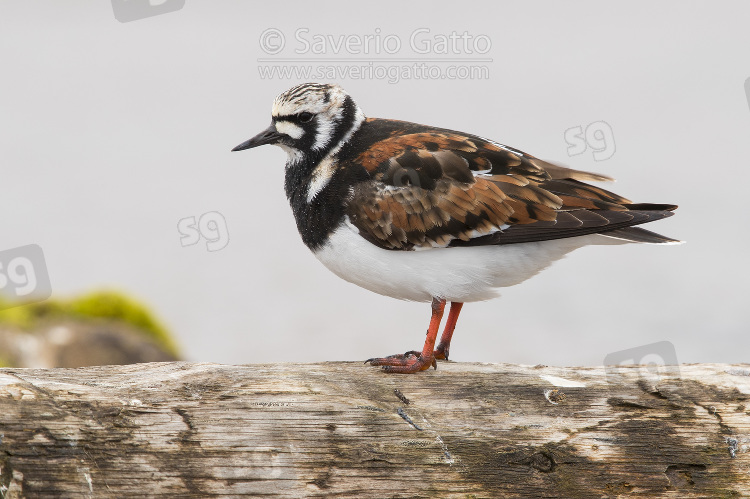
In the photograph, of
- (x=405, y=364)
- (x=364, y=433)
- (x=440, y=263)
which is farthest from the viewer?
(x=440, y=263)

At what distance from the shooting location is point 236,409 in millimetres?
4293

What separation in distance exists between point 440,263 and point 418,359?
0.64 m

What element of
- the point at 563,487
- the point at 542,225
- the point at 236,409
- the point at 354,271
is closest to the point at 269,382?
the point at 236,409

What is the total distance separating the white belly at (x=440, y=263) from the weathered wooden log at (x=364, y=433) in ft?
2.45

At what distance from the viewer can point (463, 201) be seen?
5.40 m

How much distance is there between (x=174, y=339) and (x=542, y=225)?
6.10m

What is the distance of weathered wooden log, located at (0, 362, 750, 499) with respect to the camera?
393cm

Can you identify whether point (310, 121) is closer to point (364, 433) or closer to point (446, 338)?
point (446, 338)

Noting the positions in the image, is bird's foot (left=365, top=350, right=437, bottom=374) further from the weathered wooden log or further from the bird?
the weathered wooden log

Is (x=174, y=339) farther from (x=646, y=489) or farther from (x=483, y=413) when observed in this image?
(x=646, y=489)

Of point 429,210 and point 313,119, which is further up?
point 313,119

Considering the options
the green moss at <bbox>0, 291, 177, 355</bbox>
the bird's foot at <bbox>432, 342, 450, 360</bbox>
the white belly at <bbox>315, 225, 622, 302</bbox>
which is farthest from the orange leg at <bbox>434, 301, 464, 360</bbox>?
the green moss at <bbox>0, 291, 177, 355</bbox>
